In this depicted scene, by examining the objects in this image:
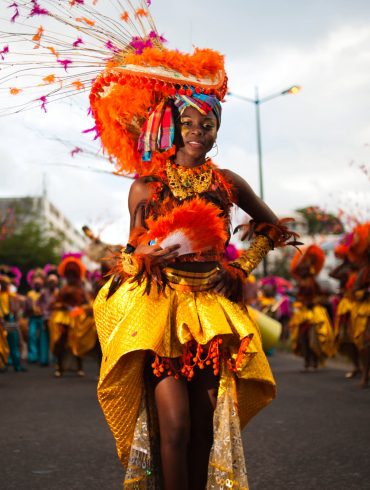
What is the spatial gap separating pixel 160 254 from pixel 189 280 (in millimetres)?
253

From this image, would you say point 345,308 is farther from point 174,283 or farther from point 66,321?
point 174,283

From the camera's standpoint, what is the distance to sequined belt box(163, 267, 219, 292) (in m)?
3.63

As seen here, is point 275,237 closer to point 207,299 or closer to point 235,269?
point 235,269

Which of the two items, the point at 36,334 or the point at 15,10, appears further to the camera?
the point at 36,334

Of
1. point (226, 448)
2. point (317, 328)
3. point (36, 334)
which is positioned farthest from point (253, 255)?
point (36, 334)

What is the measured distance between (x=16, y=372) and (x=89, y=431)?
823cm

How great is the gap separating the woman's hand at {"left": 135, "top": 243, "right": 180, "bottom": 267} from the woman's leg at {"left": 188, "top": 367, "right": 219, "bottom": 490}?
552 millimetres

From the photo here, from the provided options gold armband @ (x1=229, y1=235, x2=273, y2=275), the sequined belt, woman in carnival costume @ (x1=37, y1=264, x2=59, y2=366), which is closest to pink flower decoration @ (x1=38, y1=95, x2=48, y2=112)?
the sequined belt

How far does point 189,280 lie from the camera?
12.0 feet

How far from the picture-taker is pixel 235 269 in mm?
3824

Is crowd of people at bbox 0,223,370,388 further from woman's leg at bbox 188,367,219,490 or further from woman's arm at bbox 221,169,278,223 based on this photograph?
woman's leg at bbox 188,367,219,490

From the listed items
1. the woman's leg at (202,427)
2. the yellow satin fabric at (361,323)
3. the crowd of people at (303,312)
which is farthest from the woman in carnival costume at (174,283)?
Answer: the yellow satin fabric at (361,323)

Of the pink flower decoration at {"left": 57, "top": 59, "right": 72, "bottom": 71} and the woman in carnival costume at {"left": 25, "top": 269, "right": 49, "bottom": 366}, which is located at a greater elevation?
the pink flower decoration at {"left": 57, "top": 59, "right": 72, "bottom": 71}

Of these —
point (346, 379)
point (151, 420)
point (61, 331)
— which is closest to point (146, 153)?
point (151, 420)
